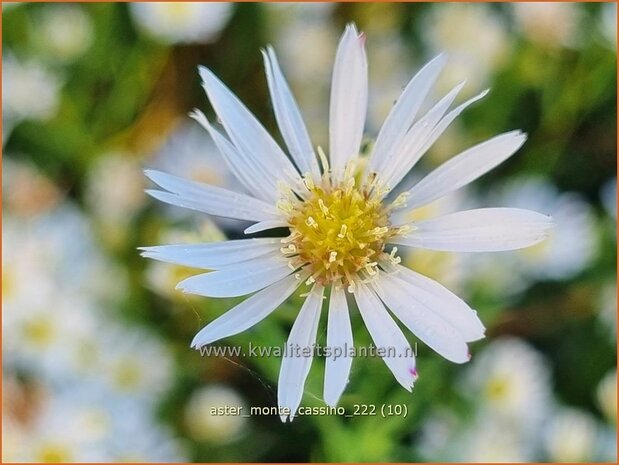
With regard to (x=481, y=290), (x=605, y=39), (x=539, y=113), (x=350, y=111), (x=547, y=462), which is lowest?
(x=547, y=462)

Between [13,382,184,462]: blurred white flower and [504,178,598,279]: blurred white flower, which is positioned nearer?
[13,382,184,462]: blurred white flower

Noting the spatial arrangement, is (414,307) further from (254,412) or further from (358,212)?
(254,412)

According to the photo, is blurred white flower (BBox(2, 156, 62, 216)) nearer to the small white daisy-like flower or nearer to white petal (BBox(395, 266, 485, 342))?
the small white daisy-like flower

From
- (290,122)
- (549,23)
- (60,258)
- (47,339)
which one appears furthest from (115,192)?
(549,23)

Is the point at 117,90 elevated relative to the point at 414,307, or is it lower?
elevated

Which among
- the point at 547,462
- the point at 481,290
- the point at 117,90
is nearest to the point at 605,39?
the point at 481,290

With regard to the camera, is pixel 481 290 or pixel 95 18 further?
pixel 95 18

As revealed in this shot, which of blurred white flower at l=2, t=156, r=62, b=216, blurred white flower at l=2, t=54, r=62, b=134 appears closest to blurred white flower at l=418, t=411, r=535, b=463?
blurred white flower at l=2, t=156, r=62, b=216
